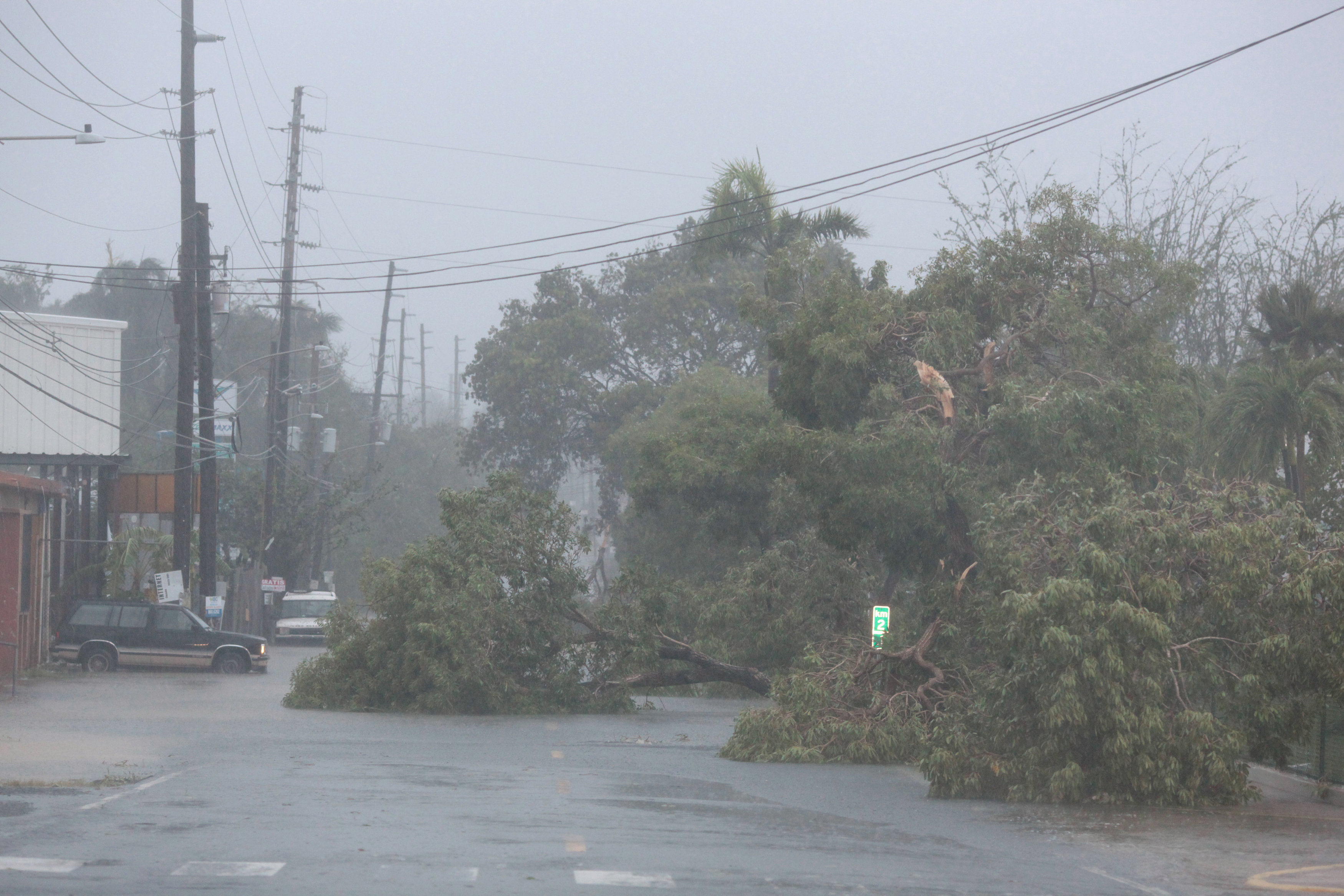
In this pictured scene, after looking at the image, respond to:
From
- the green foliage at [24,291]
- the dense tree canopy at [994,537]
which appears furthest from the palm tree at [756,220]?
the green foliage at [24,291]

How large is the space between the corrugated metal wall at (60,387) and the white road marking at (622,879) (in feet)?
91.0

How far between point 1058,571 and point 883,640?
3.71 metres

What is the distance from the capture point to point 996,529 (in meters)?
15.8

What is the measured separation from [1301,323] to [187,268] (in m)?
23.4

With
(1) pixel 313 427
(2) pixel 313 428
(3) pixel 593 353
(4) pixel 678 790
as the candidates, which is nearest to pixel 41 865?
(4) pixel 678 790

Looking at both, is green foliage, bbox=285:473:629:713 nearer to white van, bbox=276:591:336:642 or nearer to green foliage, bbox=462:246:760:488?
white van, bbox=276:591:336:642

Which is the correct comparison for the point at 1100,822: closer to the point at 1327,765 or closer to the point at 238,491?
the point at 1327,765

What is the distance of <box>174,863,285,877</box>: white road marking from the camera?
314 inches

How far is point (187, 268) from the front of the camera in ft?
100

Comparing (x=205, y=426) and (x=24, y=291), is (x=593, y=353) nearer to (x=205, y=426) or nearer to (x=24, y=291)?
(x=205, y=426)

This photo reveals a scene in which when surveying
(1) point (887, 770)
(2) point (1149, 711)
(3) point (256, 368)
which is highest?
(3) point (256, 368)

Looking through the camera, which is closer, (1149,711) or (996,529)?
(1149,711)

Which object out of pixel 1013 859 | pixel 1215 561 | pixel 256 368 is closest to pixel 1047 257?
pixel 1215 561

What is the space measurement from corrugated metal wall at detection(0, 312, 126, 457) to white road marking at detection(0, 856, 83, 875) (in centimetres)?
2611
